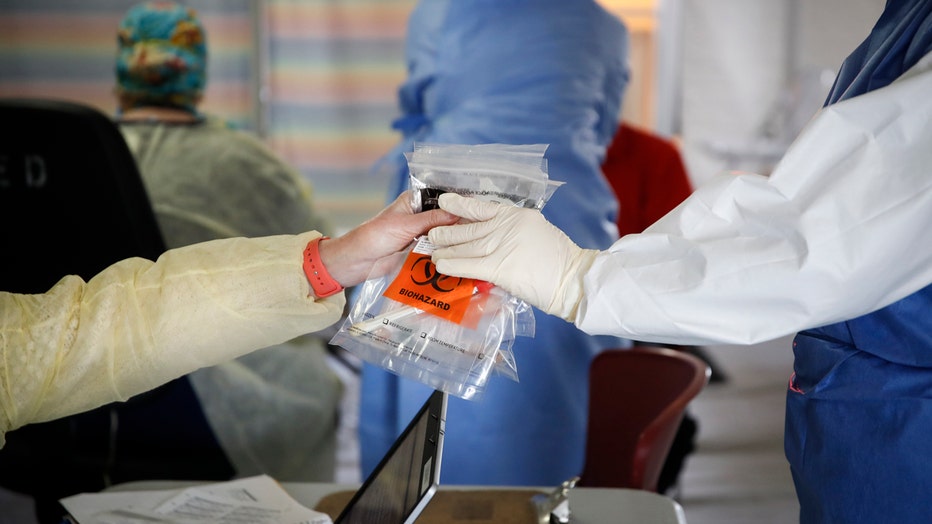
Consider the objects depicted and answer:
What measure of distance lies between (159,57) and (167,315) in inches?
43.4

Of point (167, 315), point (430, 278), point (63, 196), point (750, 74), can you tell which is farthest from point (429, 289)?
point (750, 74)

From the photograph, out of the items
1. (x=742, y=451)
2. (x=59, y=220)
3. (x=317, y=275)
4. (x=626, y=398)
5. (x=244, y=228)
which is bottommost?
(x=742, y=451)

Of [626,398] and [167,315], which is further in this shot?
[626,398]

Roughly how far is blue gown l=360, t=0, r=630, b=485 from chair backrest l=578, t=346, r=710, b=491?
20 centimetres

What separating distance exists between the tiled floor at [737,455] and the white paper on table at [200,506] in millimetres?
1649

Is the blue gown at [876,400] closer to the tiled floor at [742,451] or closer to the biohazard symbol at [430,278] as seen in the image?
the biohazard symbol at [430,278]

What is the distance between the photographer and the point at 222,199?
1.94 metres

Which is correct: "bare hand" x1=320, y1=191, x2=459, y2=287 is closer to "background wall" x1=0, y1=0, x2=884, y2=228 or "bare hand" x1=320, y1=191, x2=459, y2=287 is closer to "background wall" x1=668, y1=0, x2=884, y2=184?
"background wall" x1=0, y1=0, x2=884, y2=228

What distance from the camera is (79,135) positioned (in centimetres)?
156

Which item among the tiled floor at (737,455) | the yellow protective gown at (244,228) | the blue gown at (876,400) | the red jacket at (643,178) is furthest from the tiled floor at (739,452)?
the blue gown at (876,400)

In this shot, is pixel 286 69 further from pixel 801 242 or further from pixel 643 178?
pixel 801 242

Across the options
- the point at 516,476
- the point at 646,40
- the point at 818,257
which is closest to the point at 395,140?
the point at 646,40

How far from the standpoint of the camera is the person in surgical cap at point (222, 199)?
74.8 inches

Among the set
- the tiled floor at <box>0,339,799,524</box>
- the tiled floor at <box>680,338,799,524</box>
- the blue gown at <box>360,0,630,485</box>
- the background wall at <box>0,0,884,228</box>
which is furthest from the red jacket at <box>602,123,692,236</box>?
the background wall at <box>0,0,884,228</box>
